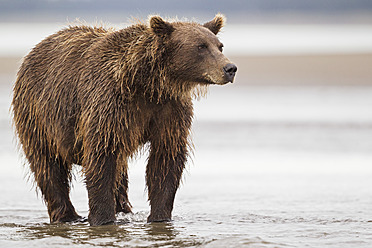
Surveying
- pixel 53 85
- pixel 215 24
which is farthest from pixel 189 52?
pixel 53 85

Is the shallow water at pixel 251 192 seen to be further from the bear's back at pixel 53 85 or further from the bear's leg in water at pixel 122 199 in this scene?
the bear's back at pixel 53 85

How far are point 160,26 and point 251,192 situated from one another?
116 inches

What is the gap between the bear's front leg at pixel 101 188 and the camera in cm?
737

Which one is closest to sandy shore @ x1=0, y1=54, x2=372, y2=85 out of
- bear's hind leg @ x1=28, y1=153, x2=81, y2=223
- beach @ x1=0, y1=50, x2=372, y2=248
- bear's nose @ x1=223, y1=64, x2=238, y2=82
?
beach @ x1=0, y1=50, x2=372, y2=248

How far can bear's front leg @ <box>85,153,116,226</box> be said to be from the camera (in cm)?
737

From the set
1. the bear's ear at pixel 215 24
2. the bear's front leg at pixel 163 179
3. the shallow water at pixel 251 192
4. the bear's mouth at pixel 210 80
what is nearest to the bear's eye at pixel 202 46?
the bear's mouth at pixel 210 80

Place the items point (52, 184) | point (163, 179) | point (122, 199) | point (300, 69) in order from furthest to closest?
point (300, 69), point (122, 199), point (52, 184), point (163, 179)

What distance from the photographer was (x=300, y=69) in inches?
1051

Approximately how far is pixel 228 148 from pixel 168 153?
189 inches

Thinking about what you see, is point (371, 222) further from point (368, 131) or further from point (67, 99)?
point (368, 131)

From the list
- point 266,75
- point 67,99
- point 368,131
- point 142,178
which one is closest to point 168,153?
point 67,99

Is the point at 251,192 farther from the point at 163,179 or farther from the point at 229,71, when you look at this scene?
the point at 229,71

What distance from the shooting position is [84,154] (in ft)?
24.5

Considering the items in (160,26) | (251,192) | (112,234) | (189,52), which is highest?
(160,26)
